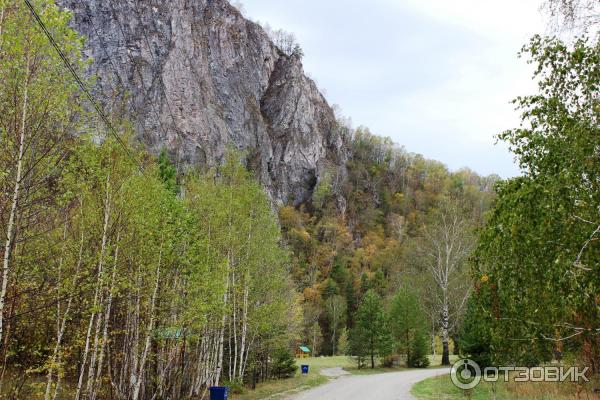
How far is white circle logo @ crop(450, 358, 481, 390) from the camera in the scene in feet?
57.8

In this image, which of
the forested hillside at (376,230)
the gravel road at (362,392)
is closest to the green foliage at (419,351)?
the forested hillside at (376,230)

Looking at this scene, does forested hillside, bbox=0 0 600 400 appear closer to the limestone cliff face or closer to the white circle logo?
the white circle logo

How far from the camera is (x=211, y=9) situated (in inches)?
3081

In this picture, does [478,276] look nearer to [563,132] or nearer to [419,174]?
[563,132]

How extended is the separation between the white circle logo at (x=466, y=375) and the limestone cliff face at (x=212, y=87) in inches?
1220

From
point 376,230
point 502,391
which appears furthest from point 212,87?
point 502,391

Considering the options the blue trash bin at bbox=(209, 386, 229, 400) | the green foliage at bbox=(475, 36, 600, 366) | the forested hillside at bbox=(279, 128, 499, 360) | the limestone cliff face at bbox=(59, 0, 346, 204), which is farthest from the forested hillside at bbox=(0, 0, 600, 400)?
the limestone cliff face at bbox=(59, 0, 346, 204)

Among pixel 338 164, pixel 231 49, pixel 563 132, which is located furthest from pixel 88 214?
pixel 338 164

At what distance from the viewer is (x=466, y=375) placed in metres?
18.7

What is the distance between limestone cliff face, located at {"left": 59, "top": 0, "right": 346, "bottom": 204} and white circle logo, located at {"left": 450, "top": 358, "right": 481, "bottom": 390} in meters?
31.0

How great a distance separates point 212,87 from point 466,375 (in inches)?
2503

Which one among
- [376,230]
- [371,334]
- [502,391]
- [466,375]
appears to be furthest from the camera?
[376,230]

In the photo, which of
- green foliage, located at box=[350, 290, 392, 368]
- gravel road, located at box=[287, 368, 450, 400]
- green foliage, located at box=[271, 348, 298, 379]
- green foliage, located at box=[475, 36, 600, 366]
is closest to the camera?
green foliage, located at box=[475, 36, 600, 366]

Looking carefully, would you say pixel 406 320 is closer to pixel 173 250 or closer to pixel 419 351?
pixel 419 351
